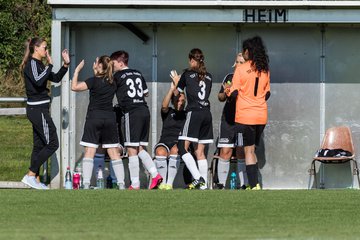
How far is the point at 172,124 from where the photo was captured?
15250mm

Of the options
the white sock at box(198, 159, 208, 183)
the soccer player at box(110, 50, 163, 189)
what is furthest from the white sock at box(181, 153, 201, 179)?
the soccer player at box(110, 50, 163, 189)

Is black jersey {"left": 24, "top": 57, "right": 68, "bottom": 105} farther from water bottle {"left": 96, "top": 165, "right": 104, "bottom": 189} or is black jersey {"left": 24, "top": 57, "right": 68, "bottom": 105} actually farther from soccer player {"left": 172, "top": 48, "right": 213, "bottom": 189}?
soccer player {"left": 172, "top": 48, "right": 213, "bottom": 189}

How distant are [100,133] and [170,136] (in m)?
1.17

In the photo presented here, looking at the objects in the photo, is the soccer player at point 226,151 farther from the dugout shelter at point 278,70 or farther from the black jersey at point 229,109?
the dugout shelter at point 278,70

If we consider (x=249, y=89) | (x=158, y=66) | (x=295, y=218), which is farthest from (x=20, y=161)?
(x=295, y=218)

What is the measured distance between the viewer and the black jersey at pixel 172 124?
15180mm

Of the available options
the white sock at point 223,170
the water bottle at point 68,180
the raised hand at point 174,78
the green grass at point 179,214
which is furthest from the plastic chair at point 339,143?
the water bottle at point 68,180

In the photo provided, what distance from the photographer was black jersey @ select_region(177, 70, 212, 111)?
14664 mm

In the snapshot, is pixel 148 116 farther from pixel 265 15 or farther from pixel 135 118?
pixel 265 15

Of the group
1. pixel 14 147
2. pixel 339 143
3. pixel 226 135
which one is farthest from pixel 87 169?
pixel 14 147

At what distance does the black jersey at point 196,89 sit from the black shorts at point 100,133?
109 cm

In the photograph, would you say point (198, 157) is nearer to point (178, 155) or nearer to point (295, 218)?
point (178, 155)

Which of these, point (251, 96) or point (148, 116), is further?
point (148, 116)

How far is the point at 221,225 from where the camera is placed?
10250 millimetres
